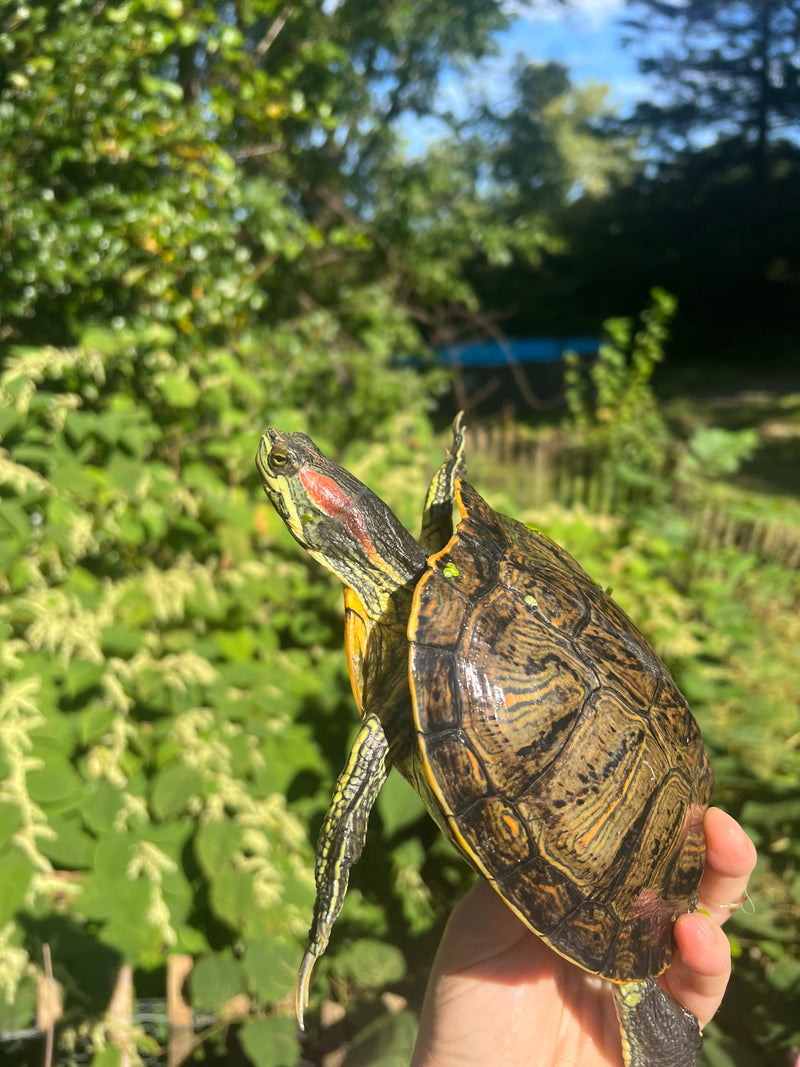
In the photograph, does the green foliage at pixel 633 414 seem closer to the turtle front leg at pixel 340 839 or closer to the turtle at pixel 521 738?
the turtle at pixel 521 738

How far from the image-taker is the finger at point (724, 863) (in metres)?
1.26

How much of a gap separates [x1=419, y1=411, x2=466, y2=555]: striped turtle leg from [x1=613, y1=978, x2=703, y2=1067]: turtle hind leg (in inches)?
36.5

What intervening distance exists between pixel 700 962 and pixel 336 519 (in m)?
1.07

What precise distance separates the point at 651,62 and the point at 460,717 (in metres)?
14.2

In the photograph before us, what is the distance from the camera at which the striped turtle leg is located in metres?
1.40

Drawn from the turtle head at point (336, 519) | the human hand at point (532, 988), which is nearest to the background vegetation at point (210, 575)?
the human hand at point (532, 988)

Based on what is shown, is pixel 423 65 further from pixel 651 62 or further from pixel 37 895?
pixel 651 62

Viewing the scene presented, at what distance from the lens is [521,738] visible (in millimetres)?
1120

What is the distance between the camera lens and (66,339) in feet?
9.26

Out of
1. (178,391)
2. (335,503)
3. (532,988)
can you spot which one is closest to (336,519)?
(335,503)

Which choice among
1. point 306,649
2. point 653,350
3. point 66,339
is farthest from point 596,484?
point 66,339

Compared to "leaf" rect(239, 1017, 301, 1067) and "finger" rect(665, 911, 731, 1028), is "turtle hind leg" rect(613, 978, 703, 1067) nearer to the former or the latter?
"finger" rect(665, 911, 731, 1028)

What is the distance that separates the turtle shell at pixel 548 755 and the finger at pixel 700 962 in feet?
0.18

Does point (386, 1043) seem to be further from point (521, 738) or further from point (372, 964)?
point (521, 738)
